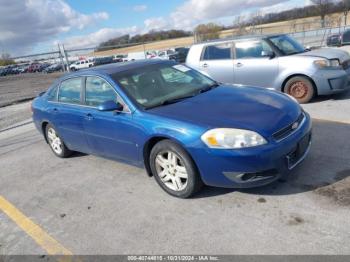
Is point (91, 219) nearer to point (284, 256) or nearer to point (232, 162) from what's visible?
point (232, 162)

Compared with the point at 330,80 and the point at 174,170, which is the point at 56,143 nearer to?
the point at 174,170

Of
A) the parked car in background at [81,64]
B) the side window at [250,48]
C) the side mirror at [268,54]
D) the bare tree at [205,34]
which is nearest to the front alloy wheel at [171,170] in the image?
the side mirror at [268,54]

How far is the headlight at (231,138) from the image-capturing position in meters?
3.33

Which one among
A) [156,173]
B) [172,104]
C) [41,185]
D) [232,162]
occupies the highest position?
[172,104]

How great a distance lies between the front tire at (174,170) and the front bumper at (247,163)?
0.12 meters

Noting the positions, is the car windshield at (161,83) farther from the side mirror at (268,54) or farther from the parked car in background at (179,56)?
the parked car in background at (179,56)

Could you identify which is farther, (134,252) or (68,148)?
(68,148)

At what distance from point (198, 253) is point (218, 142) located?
1.07 metres

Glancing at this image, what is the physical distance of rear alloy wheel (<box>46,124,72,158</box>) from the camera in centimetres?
579

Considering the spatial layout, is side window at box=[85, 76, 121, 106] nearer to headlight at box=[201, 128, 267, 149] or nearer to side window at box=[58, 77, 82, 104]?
side window at box=[58, 77, 82, 104]

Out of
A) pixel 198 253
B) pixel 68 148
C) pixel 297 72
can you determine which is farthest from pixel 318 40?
pixel 198 253

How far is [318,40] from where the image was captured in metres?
27.0

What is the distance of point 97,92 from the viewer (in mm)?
4672

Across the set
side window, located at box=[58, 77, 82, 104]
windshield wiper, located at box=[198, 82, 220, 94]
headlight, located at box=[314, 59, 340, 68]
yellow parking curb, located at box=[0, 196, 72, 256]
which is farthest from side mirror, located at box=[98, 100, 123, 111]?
headlight, located at box=[314, 59, 340, 68]
